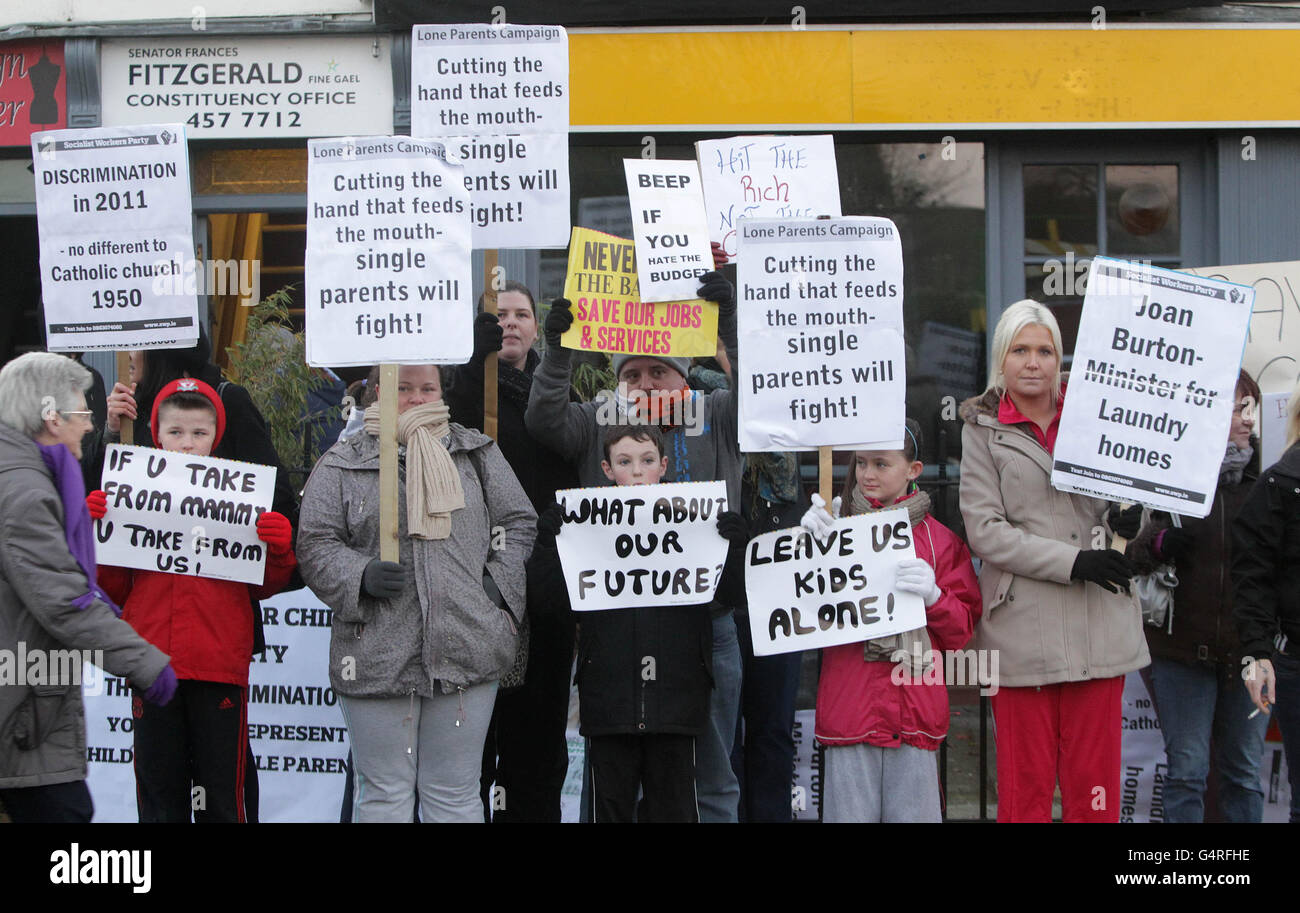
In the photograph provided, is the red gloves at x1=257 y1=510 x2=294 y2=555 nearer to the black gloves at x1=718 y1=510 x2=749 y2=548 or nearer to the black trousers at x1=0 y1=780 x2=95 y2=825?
the black trousers at x1=0 y1=780 x2=95 y2=825

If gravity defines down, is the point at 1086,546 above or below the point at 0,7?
below

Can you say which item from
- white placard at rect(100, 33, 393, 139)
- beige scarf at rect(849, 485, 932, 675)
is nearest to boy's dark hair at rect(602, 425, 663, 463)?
beige scarf at rect(849, 485, 932, 675)

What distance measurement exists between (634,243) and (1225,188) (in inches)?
199

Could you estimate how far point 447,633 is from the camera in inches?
190

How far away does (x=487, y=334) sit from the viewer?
5.55 m

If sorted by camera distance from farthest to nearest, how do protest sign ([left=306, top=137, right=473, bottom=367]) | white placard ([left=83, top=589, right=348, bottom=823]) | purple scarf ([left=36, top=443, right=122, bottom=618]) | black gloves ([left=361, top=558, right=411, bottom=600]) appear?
1. white placard ([left=83, top=589, right=348, bottom=823])
2. protest sign ([left=306, top=137, right=473, bottom=367])
3. black gloves ([left=361, top=558, right=411, bottom=600])
4. purple scarf ([left=36, top=443, right=122, bottom=618])

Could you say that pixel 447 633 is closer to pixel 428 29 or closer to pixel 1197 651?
pixel 428 29

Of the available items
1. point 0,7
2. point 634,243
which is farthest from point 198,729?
point 0,7

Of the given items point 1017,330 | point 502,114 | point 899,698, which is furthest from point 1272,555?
point 502,114

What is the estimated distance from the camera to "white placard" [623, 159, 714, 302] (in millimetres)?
5355

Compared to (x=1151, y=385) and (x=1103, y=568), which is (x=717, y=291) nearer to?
(x=1151, y=385)

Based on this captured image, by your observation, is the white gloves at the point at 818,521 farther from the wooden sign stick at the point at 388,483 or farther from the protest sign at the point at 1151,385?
the wooden sign stick at the point at 388,483

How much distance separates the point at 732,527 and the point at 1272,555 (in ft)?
6.83

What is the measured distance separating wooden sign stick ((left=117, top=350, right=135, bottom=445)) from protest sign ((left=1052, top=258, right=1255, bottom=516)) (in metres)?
3.58
